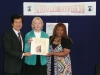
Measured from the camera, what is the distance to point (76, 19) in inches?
159

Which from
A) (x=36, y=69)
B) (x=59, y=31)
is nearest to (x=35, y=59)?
(x=36, y=69)

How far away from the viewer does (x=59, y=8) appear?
4051mm

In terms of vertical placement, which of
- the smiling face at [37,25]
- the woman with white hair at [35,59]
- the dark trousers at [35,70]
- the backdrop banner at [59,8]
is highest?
the backdrop banner at [59,8]

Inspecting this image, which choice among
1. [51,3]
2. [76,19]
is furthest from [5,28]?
[76,19]

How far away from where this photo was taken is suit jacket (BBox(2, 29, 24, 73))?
9.90 ft

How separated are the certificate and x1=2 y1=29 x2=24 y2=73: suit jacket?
21cm

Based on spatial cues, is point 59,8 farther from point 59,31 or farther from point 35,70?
point 35,70

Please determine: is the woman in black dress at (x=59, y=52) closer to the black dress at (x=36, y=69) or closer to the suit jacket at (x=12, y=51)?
the black dress at (x=36, y=69)

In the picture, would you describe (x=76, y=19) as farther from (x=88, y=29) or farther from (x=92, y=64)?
(x=92, y=64)

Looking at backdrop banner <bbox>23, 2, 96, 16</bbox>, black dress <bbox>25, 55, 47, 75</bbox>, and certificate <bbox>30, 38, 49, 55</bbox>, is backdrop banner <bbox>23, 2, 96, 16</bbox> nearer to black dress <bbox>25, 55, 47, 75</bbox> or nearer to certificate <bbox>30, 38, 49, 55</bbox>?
certificate <bbox>30, 38, 49, 55</bbox>

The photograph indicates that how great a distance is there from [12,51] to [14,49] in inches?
2.3

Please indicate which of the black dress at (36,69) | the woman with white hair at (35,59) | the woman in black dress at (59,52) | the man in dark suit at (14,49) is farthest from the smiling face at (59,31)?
the man in dark suit at (14,49)

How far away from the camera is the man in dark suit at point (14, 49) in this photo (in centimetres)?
302

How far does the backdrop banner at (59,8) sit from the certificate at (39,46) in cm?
104
